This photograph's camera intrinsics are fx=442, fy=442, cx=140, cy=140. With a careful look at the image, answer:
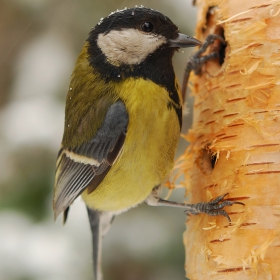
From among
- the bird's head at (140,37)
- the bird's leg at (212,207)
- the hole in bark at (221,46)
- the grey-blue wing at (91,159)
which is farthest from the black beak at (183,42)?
the bird's leg at (212,207)

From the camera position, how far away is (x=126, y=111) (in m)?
1.28

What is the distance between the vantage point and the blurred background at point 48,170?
1.79 m

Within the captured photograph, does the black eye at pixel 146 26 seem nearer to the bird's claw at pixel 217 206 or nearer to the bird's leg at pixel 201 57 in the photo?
the bird's leg at pixel 201 57

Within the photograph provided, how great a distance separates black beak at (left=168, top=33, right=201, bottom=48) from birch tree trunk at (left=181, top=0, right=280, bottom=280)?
0.11m

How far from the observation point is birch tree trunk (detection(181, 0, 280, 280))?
101 centimetres

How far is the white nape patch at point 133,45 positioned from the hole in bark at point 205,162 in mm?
337

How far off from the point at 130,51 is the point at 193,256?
24.5 inches

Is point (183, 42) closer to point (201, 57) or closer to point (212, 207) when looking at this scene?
point (201, 57)

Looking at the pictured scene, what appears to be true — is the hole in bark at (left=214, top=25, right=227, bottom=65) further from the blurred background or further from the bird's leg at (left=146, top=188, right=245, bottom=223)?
the blurred background

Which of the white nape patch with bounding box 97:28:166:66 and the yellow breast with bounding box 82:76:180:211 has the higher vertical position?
the white nape patch with bounding box 97:28:166:66

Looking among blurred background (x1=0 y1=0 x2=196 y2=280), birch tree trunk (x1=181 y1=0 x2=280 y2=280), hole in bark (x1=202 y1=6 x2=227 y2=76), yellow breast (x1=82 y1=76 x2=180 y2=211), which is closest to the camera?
birch tree trunk (x1=181 y1=0 x2=280 y2=280)

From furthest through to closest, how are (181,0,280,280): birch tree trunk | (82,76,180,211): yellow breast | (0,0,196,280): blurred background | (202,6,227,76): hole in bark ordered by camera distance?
(0,0,196,280): blurred background → (202,6,227,76): hole in bark → (82,76,180,211): yellow breast → (181,0,280,280): birch tree trunk

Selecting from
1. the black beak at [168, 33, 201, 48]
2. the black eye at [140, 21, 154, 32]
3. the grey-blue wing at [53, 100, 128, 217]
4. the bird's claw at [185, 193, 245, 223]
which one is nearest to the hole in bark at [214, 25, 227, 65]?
the black beak at [168, 33, 201, 48]

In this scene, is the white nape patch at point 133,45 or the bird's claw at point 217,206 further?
the white nape patch at point 133,45
